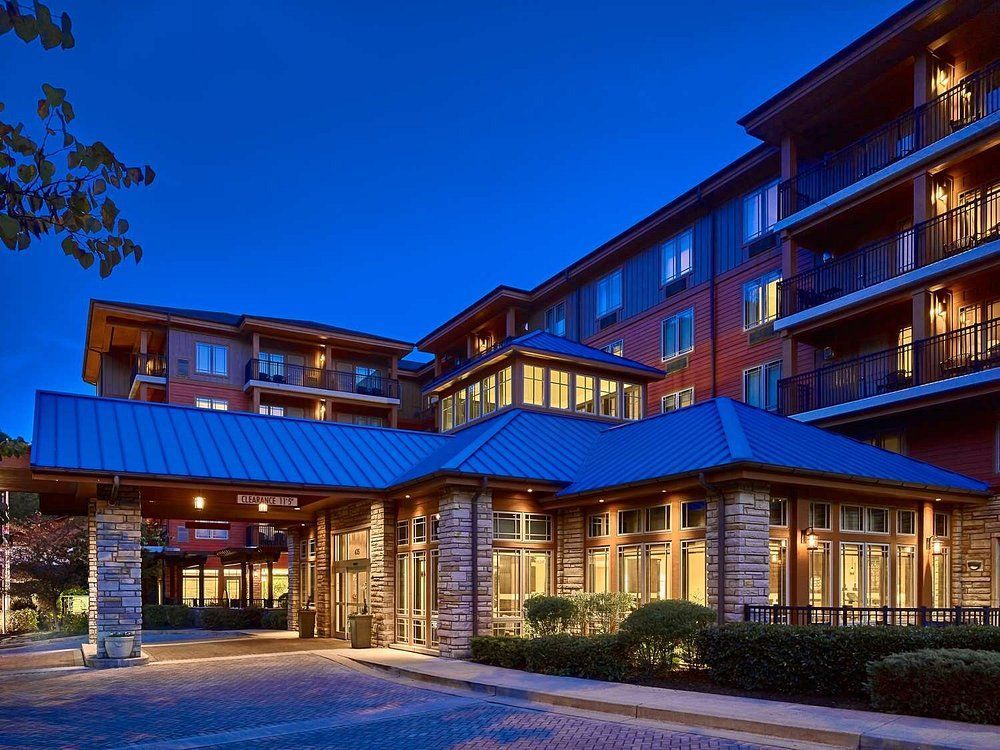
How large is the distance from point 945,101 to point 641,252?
13.4 meters

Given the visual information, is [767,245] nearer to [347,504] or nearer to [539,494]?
[539,494]

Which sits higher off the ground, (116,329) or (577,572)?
(116,329)

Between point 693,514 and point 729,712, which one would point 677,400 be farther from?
point 729,712

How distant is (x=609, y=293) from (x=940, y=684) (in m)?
26.1

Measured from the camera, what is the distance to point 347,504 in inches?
985

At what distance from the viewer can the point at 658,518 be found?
18.4 meters

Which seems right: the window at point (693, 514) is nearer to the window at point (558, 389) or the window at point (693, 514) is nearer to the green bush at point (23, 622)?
the window at point (558, 389)

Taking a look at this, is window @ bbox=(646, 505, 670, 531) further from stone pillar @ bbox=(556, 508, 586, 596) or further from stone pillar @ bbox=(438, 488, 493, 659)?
stone pillar @ bbox=(438, 488, 493, 659)

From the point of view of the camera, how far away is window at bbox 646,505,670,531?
1808cm

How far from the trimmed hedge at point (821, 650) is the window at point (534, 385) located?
39.1ft

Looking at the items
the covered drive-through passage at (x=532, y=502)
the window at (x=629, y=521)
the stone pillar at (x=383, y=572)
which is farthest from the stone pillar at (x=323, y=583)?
the window at (x=629, y=521)

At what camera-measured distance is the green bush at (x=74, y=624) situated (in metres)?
33.4

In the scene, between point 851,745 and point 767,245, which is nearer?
point 851,745

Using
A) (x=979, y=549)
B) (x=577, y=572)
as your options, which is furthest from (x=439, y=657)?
(x=979, y=549)
